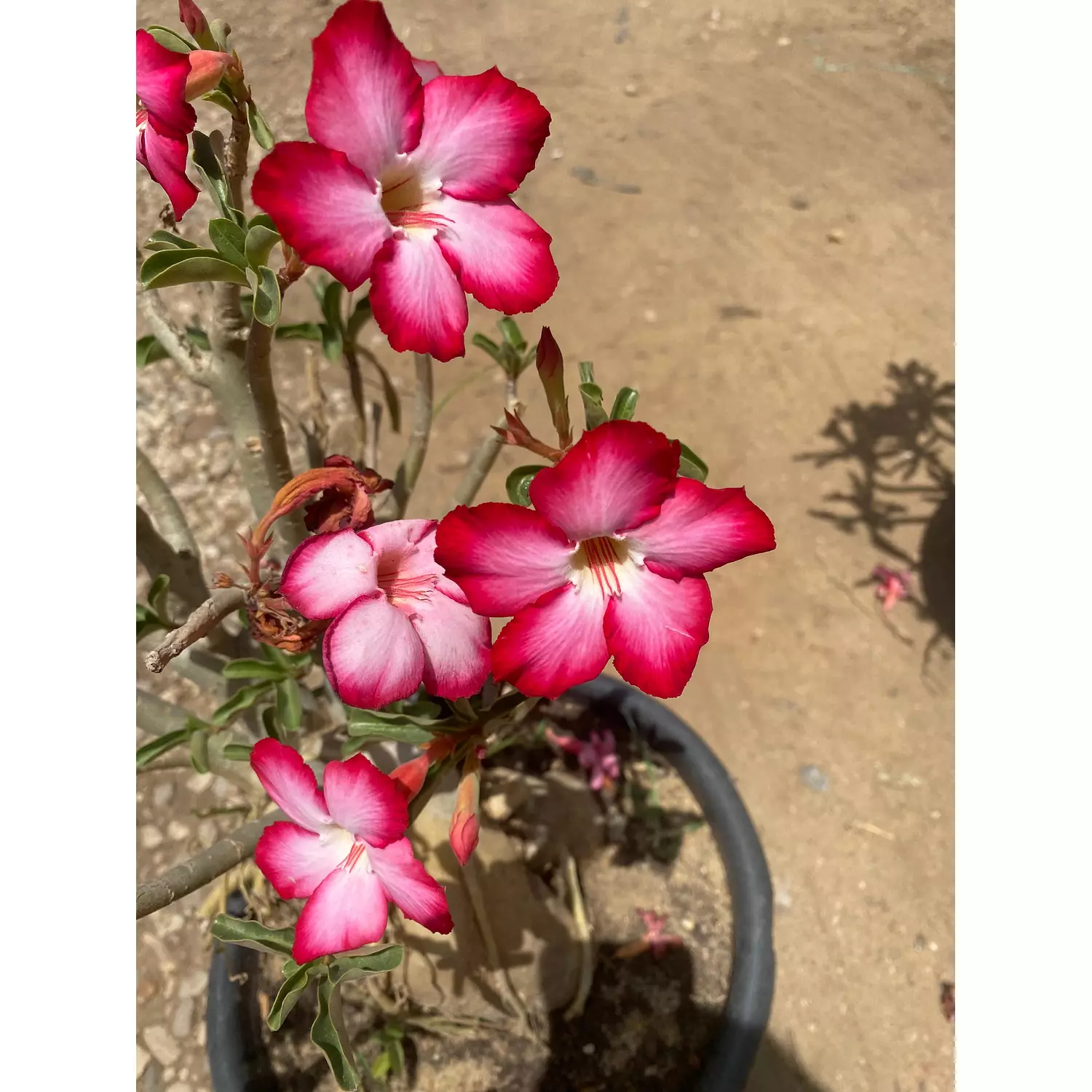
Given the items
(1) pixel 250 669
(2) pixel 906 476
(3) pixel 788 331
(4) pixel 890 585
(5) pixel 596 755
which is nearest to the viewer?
(1) pixel 250 669

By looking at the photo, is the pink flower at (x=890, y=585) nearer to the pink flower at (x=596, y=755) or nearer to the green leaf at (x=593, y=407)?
the pink flower at (x=596, y=755)

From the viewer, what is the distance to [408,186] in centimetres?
49

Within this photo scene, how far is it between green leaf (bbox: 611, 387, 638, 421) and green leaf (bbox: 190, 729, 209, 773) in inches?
21.1

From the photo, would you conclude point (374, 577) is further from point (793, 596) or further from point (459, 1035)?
point (793, 596)

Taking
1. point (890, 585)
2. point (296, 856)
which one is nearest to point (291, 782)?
point (296, 856)

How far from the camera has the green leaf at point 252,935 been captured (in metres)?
0.63

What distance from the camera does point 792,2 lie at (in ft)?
10.2

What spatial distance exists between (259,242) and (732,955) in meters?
1.28

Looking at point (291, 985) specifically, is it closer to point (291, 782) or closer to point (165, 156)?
point (291, 782)

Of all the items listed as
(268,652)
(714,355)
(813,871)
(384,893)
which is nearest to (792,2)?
(714,355)

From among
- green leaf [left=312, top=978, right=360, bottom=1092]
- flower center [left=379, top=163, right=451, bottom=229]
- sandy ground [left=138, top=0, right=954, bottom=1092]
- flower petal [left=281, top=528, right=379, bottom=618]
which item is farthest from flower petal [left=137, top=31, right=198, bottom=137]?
sandy ground [left=138, top=0, right=954, bottom=1092]

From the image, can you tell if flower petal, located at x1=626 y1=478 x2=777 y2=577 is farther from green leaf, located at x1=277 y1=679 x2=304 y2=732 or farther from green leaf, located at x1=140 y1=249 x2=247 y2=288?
green leaf, located at x1=277 y1=679 x2=304 y2=732

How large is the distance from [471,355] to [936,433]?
117cm

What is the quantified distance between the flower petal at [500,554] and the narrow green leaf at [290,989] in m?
0.31
